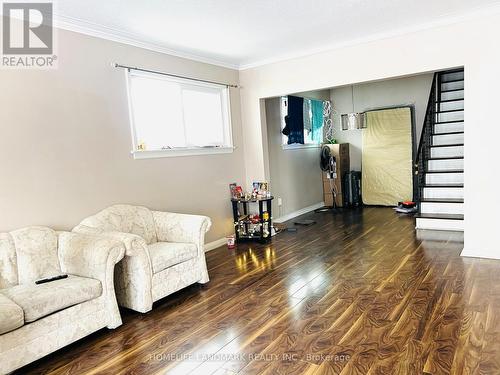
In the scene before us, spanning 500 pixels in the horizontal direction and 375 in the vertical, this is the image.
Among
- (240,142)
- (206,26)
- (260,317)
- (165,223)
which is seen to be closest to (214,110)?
(240,142)

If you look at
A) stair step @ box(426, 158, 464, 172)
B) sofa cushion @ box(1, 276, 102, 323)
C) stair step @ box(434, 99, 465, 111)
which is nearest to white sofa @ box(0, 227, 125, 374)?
sofa cushion @ box(1, 276, 102, 323)

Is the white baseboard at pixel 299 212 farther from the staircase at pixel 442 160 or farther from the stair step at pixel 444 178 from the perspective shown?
the stair step at pixel 444 178

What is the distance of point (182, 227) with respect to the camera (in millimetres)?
3555

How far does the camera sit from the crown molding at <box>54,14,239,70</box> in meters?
3.29

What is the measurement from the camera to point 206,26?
366 cm

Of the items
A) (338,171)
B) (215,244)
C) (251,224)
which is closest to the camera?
(215,244)

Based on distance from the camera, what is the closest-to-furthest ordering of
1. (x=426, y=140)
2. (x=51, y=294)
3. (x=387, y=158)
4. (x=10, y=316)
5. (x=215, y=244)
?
(x=10, y=316) < (x=51, y=294) < (x=215, y=244) < (x=426, y=140) < (x=387, y=158)

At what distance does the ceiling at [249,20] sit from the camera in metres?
3.16

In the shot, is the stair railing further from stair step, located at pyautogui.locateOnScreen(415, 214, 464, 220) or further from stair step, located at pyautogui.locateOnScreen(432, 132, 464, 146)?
stair step, located at pyautogui.locateOnScreen(415, 214, 464, 220)

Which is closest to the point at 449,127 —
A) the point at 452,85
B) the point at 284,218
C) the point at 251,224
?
the point at 452,85

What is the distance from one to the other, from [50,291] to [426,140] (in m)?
5.60

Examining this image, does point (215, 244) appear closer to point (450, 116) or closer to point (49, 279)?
point (49, 279)

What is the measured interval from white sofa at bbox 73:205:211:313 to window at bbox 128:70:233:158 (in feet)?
2.68

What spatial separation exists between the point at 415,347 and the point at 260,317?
1.10 metres
